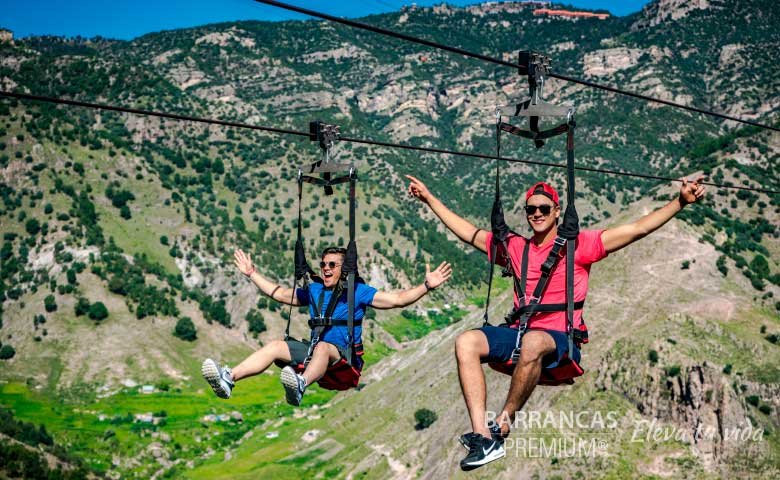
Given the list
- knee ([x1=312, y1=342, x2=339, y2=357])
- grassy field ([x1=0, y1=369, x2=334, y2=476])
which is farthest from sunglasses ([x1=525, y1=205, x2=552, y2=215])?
grassy field ([x1=0, y1=369, x2=334, y2=476])

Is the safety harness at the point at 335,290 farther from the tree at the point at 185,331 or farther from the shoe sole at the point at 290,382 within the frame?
the tree at the point at 185,331

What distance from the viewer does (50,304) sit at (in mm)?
107312

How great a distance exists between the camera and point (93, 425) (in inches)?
3415

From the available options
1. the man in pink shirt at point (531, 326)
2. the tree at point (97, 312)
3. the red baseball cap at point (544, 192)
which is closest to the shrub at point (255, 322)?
the tree at point (97, 312)

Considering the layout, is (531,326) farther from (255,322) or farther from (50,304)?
(255,322)

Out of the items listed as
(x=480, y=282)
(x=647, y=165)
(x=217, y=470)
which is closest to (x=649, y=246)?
(x=217, y=470)

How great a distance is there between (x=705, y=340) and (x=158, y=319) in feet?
241

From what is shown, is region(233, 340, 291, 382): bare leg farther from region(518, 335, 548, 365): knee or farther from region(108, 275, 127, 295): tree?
region(108, 275, 127, 295): tree

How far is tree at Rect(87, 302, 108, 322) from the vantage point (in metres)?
108

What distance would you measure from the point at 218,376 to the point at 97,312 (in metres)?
102

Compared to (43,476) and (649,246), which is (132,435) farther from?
(649,246)

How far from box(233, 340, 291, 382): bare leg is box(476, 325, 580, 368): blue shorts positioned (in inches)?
137

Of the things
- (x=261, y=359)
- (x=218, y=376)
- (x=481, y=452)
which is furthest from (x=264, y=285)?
(x=481, y=452)

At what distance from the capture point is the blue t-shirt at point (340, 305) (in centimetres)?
1316
